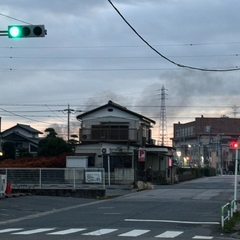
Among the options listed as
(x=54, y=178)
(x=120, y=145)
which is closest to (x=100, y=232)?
(x=54, y=178)

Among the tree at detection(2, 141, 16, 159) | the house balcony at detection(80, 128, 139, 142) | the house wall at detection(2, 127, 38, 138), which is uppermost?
the house wall at detection(2, 127, 38, 138)

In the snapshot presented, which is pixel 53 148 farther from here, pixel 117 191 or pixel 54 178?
pixel 54 178

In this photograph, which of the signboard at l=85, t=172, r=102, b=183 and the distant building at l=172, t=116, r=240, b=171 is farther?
the distant building at l=172, t=116, r=240, b=171

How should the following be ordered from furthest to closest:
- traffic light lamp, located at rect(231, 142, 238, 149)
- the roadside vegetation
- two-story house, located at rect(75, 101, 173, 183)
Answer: two-story house, located at rect(75, 101, 173, 183) → the roadside vegetation → traffic light lamp, located at rect(231, 142, 238, 149)

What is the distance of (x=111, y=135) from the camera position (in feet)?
209

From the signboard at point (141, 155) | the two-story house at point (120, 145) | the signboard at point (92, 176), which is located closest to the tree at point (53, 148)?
the two-story house at point (120, 145)

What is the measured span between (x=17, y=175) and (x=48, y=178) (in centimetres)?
240

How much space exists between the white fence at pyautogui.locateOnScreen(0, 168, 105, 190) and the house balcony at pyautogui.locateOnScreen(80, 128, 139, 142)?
64.9 feet

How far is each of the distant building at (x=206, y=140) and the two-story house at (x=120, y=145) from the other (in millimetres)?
30966

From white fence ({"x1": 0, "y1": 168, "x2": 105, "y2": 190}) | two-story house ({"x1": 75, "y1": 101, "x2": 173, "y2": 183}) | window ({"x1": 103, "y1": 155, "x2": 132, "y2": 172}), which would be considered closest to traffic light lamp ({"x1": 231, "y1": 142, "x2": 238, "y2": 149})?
white fence ({"x1": 0, "y1": 168, "x2": 105, "y2": 190})

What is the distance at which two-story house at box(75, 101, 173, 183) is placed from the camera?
58844 mm

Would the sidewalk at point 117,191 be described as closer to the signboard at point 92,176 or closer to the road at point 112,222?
the signboard at point 92,176

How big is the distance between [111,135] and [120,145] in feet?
10.0

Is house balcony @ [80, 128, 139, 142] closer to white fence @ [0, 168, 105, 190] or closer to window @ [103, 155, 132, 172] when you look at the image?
window @ [103, 155, 132, 172]
